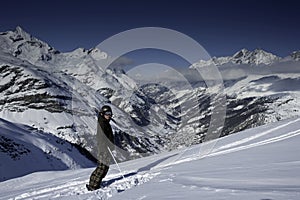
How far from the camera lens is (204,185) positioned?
9.62 m

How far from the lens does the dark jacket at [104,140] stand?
39.9 ft

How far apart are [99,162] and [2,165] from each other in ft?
270

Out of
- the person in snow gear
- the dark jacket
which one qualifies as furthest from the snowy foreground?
the dark jacket

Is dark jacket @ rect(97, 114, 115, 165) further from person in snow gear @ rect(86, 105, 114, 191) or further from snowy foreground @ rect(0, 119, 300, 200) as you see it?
snowy foreground @ rect(0, 119, 300, 200)

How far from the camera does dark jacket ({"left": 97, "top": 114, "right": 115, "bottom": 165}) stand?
12.2 metres

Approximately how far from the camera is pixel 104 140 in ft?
40.7

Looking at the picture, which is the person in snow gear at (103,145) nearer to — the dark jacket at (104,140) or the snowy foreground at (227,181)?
the dark jacket at (104,140)

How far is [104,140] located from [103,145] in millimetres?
207

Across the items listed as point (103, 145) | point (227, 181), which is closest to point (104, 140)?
point (103, 145)

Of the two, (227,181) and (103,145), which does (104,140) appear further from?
(227,181)

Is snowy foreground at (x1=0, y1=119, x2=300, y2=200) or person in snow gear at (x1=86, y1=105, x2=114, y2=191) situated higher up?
person in snow gear at (x1=86, y1=105, x2=114, y2=191)

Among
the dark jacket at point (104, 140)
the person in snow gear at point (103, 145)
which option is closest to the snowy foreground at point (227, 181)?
the person in snow gear at point (103, 145)

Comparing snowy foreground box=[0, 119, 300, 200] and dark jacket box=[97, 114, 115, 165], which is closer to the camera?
snowy foreground box=[0, 119, 300, 200]

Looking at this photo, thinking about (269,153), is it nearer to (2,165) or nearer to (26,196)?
(26,196)
